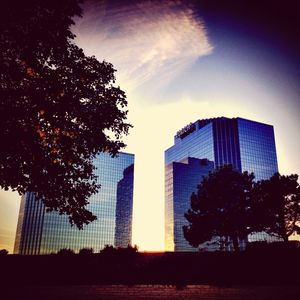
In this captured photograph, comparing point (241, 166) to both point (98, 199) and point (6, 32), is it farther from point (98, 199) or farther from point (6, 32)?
point (6, 32)

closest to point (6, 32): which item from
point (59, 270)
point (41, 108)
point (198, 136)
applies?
point (41, 108)

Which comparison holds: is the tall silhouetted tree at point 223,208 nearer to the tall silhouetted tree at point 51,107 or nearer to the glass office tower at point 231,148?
the tall silhouetted tree at point 51,107

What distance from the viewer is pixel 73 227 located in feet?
586

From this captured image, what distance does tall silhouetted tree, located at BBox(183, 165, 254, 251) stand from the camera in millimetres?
34469

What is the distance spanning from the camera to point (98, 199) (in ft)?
630

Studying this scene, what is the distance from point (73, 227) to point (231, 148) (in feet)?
357

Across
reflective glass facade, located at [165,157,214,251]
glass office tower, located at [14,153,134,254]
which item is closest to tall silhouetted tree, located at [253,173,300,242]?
reflective glass facade, located at [165,157,214,251]

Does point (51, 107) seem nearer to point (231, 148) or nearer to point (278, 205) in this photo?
point (278, 205)

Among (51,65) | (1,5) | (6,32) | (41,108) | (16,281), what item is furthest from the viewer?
(16,281)

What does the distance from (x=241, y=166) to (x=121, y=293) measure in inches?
6105

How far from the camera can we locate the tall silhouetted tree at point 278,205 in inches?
1369

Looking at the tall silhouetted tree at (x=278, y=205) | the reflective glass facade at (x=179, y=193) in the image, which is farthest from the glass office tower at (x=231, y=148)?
the tall silhouetted tree at (x=278, y=205)

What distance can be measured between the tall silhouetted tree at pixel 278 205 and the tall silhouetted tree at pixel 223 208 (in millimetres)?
1281

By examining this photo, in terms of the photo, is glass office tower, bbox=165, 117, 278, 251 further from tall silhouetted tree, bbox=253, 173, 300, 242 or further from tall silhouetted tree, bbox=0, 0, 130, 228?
tall silhouetted tree, bbox=0, 0, 130, 228
